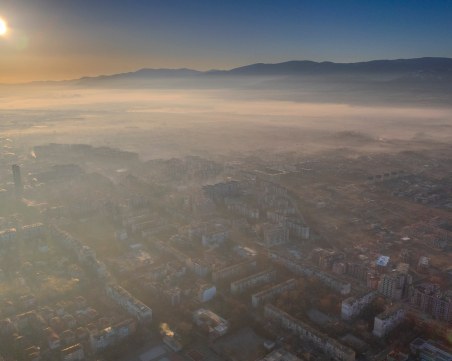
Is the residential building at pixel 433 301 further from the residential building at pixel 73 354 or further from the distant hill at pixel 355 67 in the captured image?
the distant hill at pixel 355 67

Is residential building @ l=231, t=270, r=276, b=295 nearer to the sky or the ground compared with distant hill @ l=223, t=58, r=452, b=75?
nearer to the ground

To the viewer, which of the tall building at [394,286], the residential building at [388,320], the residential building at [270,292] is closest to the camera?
the residential building at [388,320]

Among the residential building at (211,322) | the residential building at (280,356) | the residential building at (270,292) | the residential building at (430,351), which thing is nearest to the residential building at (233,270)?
the residential building at (270,292)

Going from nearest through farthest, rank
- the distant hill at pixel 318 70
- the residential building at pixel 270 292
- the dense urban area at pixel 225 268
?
1. the dense urban area at pixel 225 268
2. the residential building at pixel 270 292
3. the distant hill at pixel 318 70

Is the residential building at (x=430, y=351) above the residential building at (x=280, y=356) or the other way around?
the other way around

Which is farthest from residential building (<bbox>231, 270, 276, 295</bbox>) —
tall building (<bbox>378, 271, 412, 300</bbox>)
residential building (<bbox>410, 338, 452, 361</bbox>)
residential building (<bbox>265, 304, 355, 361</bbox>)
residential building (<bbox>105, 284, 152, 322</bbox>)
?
residential building (<bbox>410, 338, 452, 361</bbox>)

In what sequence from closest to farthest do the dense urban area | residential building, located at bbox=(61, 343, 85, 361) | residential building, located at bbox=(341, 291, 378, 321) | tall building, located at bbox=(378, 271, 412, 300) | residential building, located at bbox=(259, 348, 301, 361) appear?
residential building, located at bbox=(259, 348, 301, 361)
residential building, located at bbox=(61, 343, 85, 361)
the dense urban area
residential building, located at bbox=(341, 291, 378, 321)
tall building, located at bbox=(378, 271, 412, 300)

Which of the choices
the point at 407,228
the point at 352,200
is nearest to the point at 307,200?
the point at 352,200

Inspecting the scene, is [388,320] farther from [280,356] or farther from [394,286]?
[280,356]

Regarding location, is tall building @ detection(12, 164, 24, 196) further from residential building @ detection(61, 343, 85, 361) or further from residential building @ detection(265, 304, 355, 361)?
residential building @ detection(265, 304, 355, 361)

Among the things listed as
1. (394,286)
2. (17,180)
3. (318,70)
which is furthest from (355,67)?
(394,286)
